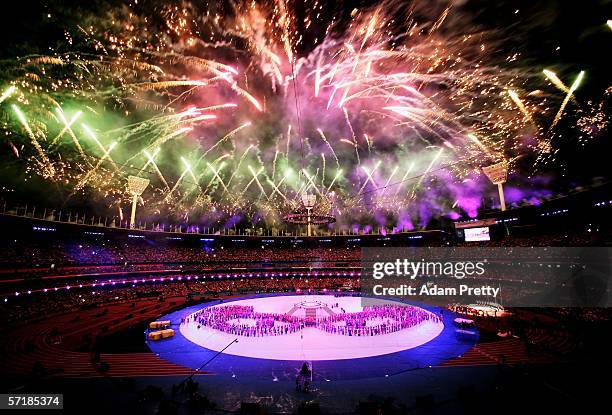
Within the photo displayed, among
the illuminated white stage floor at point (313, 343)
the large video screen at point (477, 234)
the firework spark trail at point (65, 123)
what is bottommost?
the illuminated white stage floor at point (313, 343)

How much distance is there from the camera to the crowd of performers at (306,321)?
25067 millimetres

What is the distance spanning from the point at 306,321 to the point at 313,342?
5.59 meters

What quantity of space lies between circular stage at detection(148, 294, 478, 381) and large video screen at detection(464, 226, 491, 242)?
1412 cm

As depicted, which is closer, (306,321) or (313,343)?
(313,343)

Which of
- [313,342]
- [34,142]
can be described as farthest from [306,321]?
[34,142]

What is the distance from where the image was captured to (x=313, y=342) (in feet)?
73.3

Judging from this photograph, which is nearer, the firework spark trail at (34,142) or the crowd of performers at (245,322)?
the firework spark trail at (34,142)

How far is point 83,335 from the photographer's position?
22969 mm

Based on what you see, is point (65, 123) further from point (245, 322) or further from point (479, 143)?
point (479, 143)

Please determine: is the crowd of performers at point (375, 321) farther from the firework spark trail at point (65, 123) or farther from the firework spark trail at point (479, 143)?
the firework spark trail at point (65, 123)

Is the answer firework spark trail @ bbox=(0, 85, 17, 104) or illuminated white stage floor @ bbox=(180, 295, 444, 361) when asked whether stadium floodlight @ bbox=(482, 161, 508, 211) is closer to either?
illuminated white stage floor @ bbox=(180, 295, 444, 361)

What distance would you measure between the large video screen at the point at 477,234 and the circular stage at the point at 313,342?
1412cm

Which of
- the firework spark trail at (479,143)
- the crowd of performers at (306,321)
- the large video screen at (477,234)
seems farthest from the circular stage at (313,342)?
the firework spark trail at (479,143)

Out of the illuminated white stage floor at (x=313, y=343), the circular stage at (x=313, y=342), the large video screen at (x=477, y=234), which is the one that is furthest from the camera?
the large video screen at (x=477, y=234)
